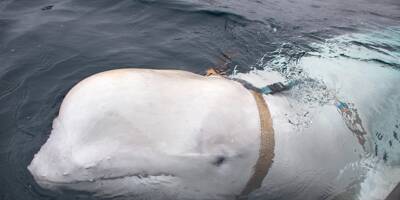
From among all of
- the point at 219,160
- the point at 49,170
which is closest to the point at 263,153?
the point at 219,160

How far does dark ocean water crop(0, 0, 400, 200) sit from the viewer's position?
4.20 metres

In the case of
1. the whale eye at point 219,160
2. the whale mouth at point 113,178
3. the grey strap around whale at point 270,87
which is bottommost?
the whale mouth at point 113,178

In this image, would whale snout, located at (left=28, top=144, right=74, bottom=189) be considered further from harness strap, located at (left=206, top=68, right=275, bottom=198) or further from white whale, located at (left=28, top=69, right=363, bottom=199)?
harness strap, located at (left=206, top=68, right=275, bottom=198)

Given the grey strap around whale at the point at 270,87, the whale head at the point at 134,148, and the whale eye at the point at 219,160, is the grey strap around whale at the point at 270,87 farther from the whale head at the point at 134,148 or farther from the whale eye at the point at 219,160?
the whale eye at the point at 219,160

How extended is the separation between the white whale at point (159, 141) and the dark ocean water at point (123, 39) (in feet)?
1.74

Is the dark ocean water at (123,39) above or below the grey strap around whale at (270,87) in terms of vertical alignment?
below

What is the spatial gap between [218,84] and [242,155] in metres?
0.49

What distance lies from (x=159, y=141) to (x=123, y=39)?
336cm

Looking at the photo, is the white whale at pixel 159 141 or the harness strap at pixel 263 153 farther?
the harness strap at pixel 263 153

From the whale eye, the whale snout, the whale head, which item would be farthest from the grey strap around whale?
the whale snout

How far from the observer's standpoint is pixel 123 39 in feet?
19.7

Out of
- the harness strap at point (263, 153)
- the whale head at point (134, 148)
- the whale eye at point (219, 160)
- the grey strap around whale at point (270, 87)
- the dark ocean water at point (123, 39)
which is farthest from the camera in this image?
the dark ocean water at point (123, 39)

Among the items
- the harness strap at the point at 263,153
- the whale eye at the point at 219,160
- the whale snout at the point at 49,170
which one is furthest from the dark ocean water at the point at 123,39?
the harness strap at the point at 263,153

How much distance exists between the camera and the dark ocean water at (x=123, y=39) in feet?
13.8
